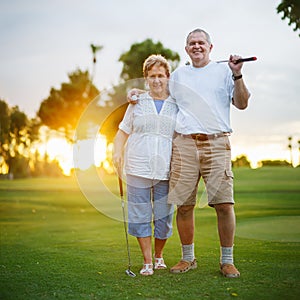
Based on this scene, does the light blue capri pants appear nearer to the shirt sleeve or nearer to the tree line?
the shirt sleeve

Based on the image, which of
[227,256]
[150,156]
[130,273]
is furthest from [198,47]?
[130,273]

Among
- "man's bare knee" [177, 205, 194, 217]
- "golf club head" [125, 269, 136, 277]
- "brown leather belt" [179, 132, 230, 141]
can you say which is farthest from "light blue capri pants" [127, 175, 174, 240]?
"brown leather belt" [179, 132, 230, 141]

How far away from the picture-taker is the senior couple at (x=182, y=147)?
170 inches

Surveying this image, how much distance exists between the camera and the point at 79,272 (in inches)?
177

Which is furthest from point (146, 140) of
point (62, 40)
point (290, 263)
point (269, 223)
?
point (62, 40)

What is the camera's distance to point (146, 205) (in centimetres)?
462

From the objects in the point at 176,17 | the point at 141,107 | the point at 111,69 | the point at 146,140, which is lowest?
the point at 146,140

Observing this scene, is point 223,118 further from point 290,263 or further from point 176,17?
point 176,17

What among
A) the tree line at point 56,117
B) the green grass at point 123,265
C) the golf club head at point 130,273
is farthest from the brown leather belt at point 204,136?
the tree line at point 56,117

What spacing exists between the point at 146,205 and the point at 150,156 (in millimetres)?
449

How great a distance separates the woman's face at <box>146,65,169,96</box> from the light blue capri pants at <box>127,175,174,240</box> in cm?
79

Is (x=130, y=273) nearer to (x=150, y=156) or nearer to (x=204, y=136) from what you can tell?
(x=150, y=156)

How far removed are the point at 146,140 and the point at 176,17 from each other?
8.09 metres

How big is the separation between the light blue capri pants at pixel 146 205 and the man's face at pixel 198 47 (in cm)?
111
